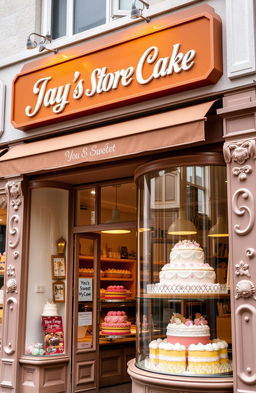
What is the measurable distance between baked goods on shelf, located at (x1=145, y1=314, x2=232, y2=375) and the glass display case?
0.01 metres

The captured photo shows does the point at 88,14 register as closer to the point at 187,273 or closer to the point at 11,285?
the point at 11,285

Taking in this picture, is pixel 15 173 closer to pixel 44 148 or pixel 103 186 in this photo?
pixel 44 148

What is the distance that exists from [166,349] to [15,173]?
3697mm

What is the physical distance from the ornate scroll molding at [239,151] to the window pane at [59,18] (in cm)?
486

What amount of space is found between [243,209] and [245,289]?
0.96 meters

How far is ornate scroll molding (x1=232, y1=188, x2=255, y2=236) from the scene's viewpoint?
6.30m

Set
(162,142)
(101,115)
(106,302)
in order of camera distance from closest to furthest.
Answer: (162,142), (101,115), (106,302)

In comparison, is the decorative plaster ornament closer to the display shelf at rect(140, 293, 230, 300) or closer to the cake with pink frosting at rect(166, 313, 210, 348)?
Result: the display shelf at rect(140, 293, 230, 300)

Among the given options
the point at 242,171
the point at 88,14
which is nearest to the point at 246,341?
the point at 242,171

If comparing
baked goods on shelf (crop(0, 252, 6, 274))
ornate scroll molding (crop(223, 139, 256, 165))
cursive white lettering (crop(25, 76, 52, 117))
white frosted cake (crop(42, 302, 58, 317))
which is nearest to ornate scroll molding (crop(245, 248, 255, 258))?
ornate scroll molding (crop(223, 139, 256, 165))

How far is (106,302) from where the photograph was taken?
1055cm

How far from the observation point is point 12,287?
8781mm

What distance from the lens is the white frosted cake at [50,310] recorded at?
29.3ft

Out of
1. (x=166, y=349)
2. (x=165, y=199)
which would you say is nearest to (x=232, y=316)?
(x=166, y=349)
